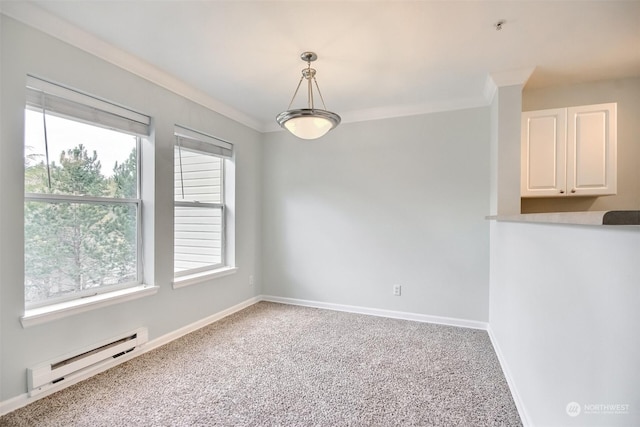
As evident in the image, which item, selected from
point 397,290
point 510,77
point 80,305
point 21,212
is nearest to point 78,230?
point 21,212

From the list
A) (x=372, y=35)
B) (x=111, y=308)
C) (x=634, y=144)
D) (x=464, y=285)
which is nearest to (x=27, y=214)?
(x=111, y=308)

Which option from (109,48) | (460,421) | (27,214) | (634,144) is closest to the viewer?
(460,421)

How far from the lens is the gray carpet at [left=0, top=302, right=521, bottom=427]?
1801mm

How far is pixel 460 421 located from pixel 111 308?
2.69 m

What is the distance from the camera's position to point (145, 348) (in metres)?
2.65

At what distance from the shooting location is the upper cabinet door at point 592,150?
2.39m

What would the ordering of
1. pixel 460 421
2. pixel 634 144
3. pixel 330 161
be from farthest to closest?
pixel 330 161
pixel 634 144
pixel 460 421

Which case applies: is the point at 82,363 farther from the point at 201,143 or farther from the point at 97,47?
the point at 97,47

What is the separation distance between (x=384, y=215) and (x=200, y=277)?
90.5 inches

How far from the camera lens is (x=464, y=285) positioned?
336 cm

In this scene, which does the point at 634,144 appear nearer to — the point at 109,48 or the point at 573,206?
the point at 573,206

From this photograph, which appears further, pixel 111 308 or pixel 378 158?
pixel 378 158

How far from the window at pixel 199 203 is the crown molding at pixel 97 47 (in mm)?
402

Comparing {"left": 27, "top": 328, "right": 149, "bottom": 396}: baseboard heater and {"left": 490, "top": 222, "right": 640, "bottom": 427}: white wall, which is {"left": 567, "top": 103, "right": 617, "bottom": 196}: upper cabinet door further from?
{"left": 27, "top": 328, "right": 149, "bottom": 396}: baseboard heater
